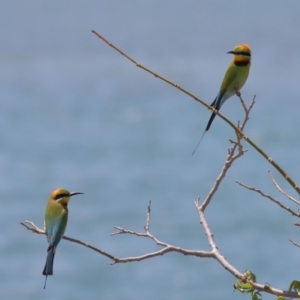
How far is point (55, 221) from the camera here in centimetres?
361

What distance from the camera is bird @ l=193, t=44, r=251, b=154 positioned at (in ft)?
11.9

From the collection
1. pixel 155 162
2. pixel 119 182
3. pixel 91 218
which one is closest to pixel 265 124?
pixel 155 162

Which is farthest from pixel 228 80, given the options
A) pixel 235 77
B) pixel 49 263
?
pixel 49 263

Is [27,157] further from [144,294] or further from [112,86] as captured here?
[144,294]

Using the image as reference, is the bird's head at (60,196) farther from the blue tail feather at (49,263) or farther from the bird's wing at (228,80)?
the bird's wing at (228,80)

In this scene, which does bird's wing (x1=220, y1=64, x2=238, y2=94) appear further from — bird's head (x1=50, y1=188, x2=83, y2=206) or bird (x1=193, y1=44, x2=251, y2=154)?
bird's head (x1=50, y1=188, x2=83, y2=206)

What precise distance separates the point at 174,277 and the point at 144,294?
0.71 meters

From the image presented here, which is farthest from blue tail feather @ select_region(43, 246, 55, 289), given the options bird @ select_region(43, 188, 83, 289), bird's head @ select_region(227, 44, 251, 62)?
bird's head @ select_region(227, 44, 251, 62)

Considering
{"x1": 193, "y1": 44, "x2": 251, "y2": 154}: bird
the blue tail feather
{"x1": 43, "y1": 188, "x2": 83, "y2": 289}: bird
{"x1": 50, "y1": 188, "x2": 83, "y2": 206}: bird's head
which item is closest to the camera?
the blue tail feather

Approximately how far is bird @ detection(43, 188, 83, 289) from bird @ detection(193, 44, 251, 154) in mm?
620

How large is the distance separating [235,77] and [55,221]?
828mm

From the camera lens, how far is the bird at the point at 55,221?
11.4ft

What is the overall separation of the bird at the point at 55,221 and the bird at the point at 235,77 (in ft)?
2.03

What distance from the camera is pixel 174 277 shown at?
1318cm
